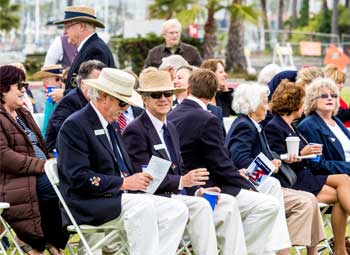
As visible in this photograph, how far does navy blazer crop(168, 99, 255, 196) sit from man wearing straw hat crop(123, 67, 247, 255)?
14 cm

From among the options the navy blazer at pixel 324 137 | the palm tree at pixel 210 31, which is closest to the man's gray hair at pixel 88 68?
the navy blazer at pixel 324 137

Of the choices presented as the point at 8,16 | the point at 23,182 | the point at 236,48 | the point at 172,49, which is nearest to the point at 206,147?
the point at 23,182

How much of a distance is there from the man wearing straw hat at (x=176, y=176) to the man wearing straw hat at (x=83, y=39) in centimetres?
148

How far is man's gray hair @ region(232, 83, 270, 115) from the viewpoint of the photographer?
25.8 feet

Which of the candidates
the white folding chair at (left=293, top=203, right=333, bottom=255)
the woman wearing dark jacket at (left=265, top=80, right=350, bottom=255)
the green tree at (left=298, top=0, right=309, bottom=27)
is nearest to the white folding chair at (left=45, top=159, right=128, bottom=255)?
the white folding chair at (left=293, top=203, right=333, bottom=255)

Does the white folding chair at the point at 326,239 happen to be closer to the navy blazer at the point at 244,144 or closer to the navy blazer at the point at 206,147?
the navy blazer at the point at 244,144

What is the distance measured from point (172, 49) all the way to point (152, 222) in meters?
5.69

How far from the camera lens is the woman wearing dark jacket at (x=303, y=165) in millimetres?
8234

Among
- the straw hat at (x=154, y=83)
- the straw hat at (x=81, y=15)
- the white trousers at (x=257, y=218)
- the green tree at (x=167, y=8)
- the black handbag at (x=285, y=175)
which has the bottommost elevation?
the white trousers at (x=257, y=218)

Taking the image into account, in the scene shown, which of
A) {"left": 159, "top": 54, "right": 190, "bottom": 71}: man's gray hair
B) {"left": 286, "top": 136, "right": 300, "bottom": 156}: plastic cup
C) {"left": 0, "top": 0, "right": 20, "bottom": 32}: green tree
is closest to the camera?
{"left": 286, "top": 136, "right": 300, "bottom": 156}: plastic cup

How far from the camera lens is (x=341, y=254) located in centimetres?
826

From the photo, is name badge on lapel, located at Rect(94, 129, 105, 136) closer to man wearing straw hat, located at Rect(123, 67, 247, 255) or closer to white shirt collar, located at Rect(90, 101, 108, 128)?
white shirt collar, located at Rect(90, 101, 108, 128)

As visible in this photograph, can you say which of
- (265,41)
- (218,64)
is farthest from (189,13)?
(218,64)

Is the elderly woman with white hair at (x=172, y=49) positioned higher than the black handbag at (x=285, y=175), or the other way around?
the elderly woman with white hair at (x=172, y=49)
